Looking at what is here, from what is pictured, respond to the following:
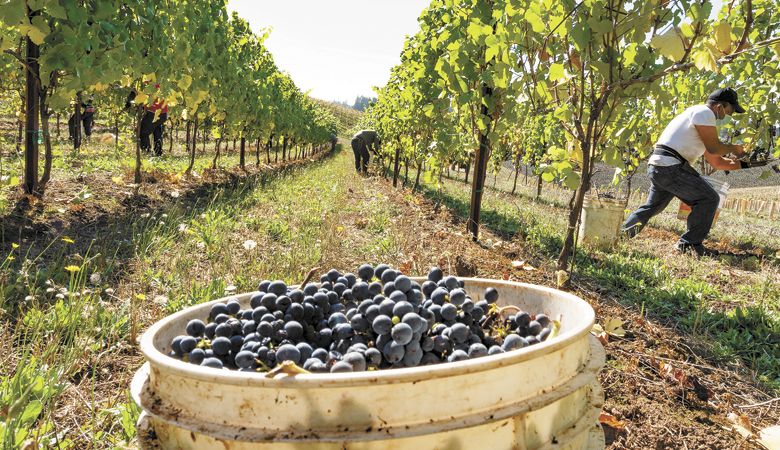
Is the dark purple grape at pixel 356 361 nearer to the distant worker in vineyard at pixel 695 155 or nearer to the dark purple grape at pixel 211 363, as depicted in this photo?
the dark purple grape at pixel 211 363

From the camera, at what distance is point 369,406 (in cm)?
80

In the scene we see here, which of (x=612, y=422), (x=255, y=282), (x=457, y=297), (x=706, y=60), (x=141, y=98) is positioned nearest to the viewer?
(x=457, y=297)

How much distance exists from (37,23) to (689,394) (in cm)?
474

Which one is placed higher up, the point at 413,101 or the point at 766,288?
the point at 413,101

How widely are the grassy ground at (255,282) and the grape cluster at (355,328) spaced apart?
2.20 feet

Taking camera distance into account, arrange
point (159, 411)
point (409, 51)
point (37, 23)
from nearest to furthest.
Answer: point (159, 411)
point (37, 23)
point (409, 51)

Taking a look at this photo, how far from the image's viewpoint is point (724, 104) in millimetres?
5250

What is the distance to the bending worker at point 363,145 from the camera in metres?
17.0

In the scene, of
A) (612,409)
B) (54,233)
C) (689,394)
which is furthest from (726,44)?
(54,233)

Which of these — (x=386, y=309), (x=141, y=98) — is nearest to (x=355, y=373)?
(x=386, y=309)

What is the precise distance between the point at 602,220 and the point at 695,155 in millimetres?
1129

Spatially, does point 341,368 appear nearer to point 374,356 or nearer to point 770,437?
point 374,356

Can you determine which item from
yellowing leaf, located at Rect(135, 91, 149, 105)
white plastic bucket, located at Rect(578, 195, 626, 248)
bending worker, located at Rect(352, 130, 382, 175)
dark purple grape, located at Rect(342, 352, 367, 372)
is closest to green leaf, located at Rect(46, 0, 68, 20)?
yellowing leaf, located at Rect(135, 91, 149, 105)

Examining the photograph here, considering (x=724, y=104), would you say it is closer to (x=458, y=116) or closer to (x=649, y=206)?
(x=649, y=206)
